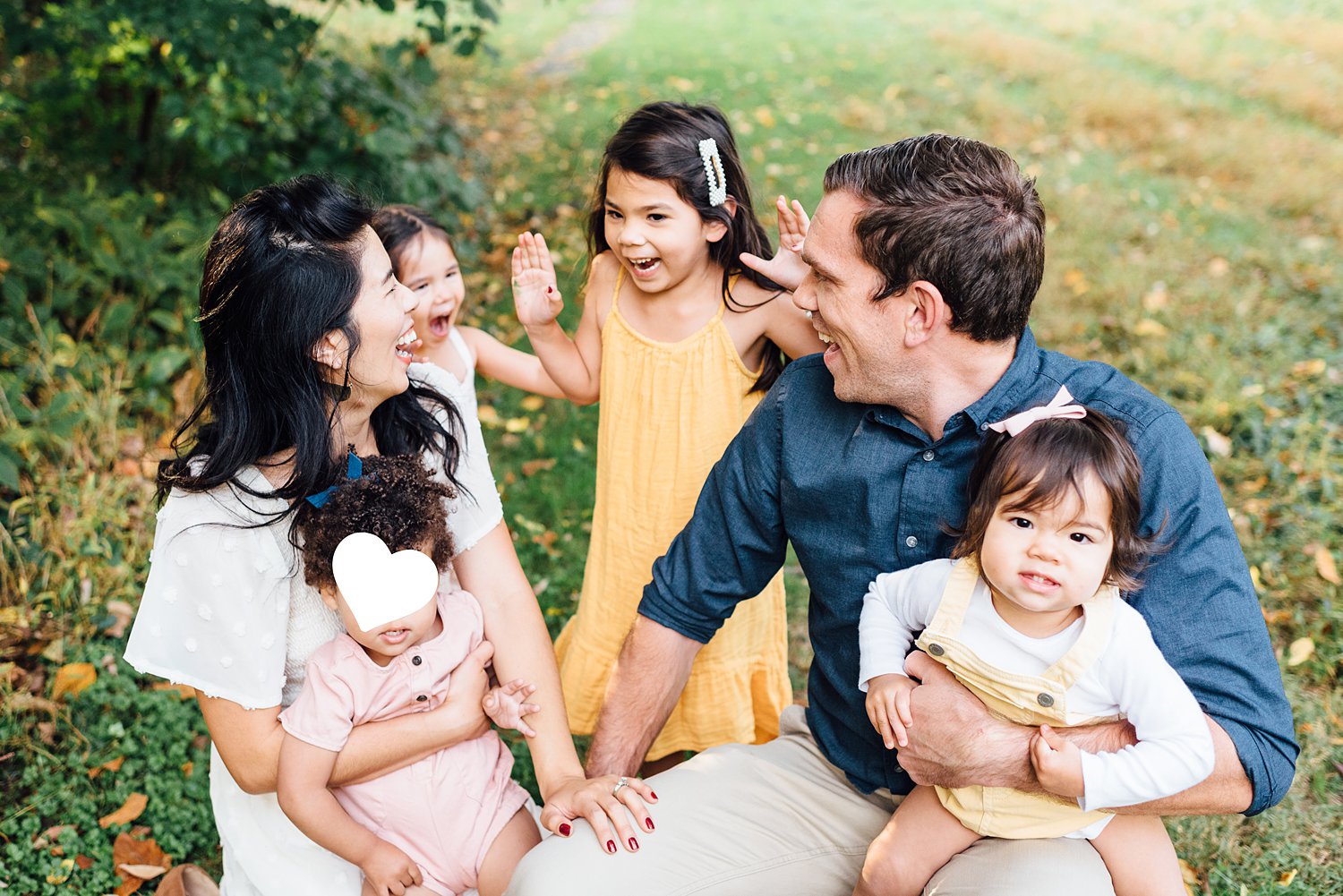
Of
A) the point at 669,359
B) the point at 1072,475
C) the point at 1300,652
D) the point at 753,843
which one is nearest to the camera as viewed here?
the point at 1072,475

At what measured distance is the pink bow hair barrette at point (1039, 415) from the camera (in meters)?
2.09

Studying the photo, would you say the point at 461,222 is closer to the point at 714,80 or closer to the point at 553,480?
the point at 553,480

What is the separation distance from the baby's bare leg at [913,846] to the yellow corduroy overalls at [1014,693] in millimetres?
39

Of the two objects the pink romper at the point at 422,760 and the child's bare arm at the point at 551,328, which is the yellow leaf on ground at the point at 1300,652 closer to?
the child's bare arm at the point at 551,328

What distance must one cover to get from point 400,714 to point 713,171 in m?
1.63

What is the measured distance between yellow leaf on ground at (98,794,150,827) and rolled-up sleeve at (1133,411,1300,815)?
9.42ft

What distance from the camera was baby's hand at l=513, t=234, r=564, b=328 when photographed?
3.17 metres

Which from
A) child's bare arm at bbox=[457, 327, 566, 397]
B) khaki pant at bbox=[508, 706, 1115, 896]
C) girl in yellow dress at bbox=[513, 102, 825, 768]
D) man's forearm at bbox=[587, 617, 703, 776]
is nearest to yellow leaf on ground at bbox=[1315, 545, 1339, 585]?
girl in yellow dress at bbox=[513, 102, 825, 768]

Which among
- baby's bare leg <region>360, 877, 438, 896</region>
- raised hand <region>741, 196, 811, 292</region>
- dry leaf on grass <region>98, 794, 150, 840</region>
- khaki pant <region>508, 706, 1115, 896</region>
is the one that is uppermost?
raised hand <region>741, 196, 811, 292</region>

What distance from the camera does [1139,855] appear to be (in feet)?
7.09

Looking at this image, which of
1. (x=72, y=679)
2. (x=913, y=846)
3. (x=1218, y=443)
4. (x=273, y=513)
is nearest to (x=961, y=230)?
(x=913, y=846)

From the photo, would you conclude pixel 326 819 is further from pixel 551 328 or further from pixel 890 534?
pixel 551 328

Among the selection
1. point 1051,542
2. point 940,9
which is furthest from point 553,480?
point 940,9

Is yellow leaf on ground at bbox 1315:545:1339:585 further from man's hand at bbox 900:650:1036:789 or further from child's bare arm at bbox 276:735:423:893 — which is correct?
child's bare arm at bbox 276:735:423:893
